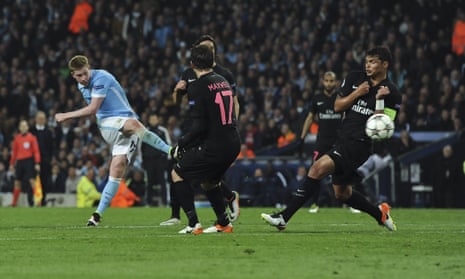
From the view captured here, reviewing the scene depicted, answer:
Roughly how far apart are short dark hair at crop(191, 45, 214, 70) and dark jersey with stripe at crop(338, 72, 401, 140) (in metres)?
1.70

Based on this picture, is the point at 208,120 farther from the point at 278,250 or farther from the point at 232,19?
the point at 232,19

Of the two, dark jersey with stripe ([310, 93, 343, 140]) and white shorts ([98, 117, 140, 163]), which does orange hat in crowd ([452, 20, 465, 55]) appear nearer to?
dark jersey with stripe ([310, 93, 343, 140])

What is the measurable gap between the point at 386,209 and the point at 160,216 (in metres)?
6.11

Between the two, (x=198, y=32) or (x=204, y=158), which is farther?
(x=198, y=32)

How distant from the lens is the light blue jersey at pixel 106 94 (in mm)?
15141

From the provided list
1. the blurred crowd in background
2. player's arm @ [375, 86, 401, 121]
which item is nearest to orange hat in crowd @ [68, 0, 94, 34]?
the blurred crowd in background

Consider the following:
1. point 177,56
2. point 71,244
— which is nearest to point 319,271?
point 71,244

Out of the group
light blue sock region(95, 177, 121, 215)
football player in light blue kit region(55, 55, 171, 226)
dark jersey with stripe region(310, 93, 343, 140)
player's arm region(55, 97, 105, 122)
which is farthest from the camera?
dark jersey with stripe region(310, 93, 343, 140)

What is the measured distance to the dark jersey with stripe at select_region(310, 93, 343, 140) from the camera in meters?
19.3

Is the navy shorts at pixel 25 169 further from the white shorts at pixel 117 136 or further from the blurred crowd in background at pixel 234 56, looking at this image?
the white shorts at pixel 117 136

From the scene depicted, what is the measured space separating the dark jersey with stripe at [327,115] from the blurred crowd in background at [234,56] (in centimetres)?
605

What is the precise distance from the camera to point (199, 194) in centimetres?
2608

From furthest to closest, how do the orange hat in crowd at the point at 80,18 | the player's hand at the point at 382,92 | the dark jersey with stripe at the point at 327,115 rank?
the orange hat in crowd at the point at 80,18 < the dark jersey with stripe at the point at 327,115 < the player's hand at the point at 382,92

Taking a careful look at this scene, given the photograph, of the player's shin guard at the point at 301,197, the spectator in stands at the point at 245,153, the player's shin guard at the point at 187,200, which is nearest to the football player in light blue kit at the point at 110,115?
the player's shin guard at the point at 187,200
